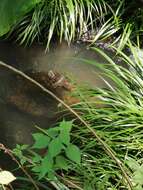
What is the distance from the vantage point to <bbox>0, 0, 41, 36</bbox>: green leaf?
144cm

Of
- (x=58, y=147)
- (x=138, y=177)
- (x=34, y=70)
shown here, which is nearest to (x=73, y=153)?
(x=58, y=147)

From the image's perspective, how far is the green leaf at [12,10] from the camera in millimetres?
1440

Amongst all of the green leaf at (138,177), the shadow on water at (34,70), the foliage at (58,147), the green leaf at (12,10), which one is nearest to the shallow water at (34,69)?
the shadow on water at (34,70)

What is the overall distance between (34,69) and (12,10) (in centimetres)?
296

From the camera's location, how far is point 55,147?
1.60 meters

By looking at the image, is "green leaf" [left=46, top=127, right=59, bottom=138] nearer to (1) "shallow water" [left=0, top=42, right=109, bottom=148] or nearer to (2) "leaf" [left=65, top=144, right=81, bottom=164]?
(2) "leaf" [left=65, top=144, right=81, bottom=164]

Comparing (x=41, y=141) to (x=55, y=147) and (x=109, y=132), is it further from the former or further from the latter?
(x=109, y=132)

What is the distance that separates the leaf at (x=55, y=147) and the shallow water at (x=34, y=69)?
6.39 ft

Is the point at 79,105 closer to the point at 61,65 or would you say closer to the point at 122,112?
the point at 122,112

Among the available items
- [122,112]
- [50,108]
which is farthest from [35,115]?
[122,112]

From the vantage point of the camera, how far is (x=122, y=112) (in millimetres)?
2992

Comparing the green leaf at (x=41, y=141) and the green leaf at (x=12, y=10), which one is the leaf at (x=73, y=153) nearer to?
the green leaf at (x=41, y=141)

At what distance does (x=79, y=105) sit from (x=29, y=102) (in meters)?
0.80

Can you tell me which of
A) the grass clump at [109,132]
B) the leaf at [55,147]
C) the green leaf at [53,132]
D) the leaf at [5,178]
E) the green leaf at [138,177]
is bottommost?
the grass clump at [109,132]
